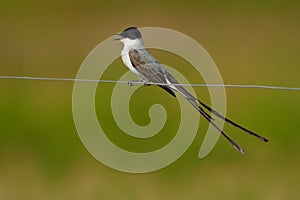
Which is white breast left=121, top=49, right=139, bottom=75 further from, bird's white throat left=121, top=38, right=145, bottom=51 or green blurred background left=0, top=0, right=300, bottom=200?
green blurred background left=0, top=0, right=300, bottom=200

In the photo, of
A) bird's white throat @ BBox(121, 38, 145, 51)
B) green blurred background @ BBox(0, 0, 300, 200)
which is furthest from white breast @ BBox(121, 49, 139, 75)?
green blurred background @ BBox(0, 0, 300, 200)

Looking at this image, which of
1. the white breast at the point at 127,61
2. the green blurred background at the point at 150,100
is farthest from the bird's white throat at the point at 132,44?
the green blurred background at the point at 150,100

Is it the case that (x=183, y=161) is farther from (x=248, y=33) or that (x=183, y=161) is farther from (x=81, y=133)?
(x=248, y=33)

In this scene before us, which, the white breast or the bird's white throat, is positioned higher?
the bird's white throat

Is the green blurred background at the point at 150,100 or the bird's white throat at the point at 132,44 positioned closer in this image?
the bird's white throat at the point at 132,44

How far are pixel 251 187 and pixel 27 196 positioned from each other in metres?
1.22

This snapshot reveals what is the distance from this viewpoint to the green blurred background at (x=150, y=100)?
5.51m

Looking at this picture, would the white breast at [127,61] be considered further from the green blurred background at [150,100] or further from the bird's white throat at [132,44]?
the green blurred background at [150,100]

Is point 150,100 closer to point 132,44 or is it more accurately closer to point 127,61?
point 132,44

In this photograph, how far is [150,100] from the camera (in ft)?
21.1

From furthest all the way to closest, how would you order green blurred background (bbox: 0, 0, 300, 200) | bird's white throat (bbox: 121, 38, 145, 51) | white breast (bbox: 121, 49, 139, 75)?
green blurred background (bbox: 0, 0, 300, 200)
bird's white throat (bbox: 121, 38, 145, 51)
white breast (bbox: 121, 49, 139, 75)

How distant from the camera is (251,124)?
620 centimetres

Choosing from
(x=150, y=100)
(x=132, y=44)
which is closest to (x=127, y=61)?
(x=132, y=44)

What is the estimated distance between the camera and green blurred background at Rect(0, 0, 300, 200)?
551cm
